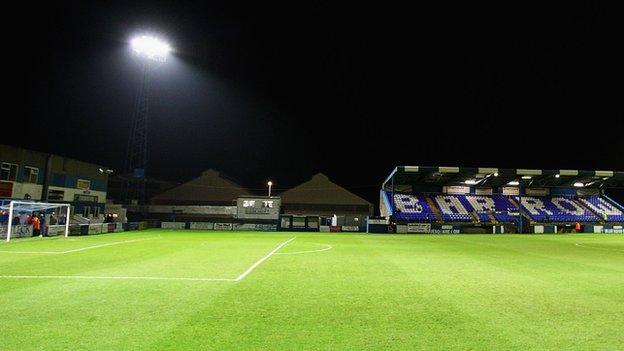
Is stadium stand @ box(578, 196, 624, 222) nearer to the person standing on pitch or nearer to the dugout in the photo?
the dugout

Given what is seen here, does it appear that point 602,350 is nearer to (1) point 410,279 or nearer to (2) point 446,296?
(2) point 446,296

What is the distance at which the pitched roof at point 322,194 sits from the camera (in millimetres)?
72000

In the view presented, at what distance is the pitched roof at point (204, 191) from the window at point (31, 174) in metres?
32.7

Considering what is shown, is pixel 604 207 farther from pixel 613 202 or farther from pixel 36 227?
pixel 36 227

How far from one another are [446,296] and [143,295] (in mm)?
6270

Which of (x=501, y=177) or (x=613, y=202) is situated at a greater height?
(x=501, y=177)

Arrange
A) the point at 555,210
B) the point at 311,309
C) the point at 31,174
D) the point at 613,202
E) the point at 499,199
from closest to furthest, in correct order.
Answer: the point at 311,309 → the point at 31,174 → the point at 555,210 → the point at 613,202 → the point at 499,199

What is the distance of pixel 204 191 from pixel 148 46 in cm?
3375

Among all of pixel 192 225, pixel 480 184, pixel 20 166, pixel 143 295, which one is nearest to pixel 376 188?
pixel 480 184

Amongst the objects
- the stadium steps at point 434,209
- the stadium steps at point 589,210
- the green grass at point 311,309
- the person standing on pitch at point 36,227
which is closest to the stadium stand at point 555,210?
the stadium steps at point 589,210

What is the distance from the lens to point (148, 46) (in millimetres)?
47281

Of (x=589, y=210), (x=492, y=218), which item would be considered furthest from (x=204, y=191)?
(x=589, y=210)

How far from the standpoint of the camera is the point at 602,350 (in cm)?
505

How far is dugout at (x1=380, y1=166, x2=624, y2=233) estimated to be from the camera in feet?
152
